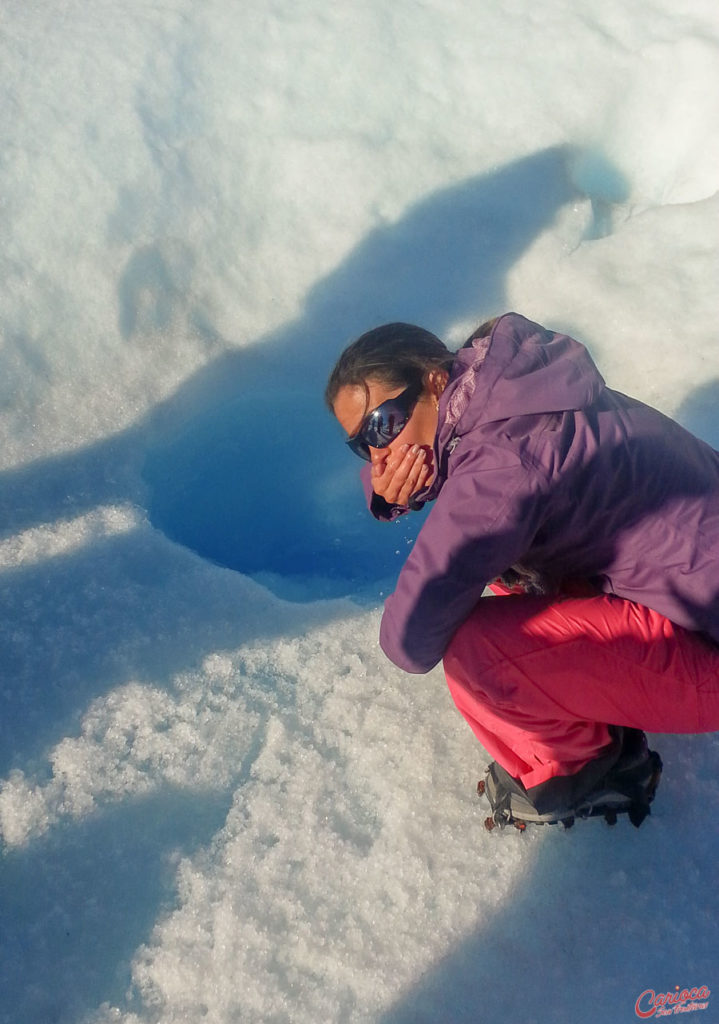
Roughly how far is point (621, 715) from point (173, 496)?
5.01 feet

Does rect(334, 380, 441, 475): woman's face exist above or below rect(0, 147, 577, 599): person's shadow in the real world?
above

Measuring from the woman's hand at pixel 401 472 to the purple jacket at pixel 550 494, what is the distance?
4 cm

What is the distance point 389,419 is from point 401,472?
0.43 ft

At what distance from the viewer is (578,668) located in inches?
61.0

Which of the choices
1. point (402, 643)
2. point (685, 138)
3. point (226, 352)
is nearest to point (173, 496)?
point (226, 352)

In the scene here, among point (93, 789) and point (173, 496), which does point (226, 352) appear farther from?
point (93, 789)

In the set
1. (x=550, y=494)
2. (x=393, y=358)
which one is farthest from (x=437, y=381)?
(x=550, y=494)

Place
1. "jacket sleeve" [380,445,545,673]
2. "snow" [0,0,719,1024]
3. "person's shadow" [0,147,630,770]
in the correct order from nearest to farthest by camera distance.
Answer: "jacket sleeve" [380,445,545,673]
"snow" [0,0,719,1024]
"person's shadow" [0,147,630,770]

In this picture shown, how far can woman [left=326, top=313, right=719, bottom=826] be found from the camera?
136cm

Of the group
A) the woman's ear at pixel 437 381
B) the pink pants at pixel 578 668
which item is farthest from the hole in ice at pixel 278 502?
the woman's ear at pixel 437 381

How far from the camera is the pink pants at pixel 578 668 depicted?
154cm

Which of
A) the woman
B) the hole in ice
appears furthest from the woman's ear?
the hole in ice

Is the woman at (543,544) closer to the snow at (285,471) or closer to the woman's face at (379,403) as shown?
the woman's face at (379,403)

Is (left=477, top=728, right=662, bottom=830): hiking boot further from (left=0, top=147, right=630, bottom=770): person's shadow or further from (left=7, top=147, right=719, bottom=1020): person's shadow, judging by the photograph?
(left=0, top=147, right=630, bottom=770): person's shadow
